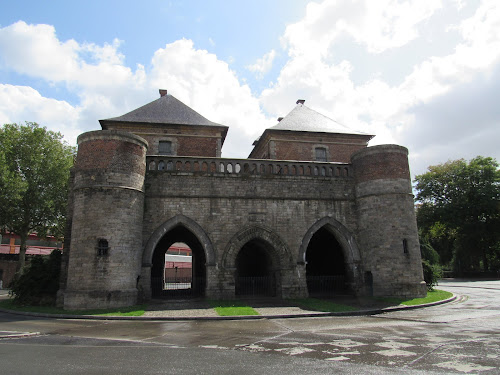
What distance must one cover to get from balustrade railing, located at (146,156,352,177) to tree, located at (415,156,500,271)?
2454 cm

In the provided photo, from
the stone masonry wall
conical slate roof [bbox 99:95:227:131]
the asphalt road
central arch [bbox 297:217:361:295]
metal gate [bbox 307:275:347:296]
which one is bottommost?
the asphalt road

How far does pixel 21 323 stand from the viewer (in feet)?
34.4

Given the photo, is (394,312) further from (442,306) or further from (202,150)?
(202,150)

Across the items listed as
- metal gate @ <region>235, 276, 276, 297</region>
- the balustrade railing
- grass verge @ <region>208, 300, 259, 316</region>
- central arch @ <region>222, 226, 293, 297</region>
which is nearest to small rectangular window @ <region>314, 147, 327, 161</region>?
the balustrade railing

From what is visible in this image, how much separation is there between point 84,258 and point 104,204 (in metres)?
2.08

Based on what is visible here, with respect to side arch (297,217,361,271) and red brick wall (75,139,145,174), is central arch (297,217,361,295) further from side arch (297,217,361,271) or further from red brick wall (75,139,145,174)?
red brick wall (75,139,145,174)

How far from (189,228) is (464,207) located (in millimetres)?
31415

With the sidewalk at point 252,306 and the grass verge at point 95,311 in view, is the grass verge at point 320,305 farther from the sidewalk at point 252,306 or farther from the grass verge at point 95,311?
the grass verge at point 95,311

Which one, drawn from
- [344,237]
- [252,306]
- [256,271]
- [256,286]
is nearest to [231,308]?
[252,306]

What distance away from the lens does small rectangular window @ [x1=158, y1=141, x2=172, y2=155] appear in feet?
68.2

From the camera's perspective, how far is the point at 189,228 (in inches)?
589

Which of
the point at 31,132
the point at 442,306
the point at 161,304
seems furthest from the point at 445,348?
the point at 31,132

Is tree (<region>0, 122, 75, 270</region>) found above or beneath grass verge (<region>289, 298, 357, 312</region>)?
above

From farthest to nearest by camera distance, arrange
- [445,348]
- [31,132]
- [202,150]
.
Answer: [31,132], [202,150], [445,348]
